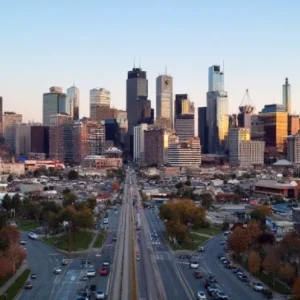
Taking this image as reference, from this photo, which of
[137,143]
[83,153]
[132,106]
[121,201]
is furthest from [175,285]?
[132,106]

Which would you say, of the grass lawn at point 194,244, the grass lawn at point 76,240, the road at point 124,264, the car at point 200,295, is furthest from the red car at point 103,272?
the grass lawn at point 194,244

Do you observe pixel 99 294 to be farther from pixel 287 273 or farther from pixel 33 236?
pixel 33 236

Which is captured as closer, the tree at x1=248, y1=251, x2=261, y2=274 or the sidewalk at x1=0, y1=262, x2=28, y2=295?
the sidewalk at x1=0, y1=262, x2=28, y2=295

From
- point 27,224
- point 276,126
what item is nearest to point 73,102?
point 276,126

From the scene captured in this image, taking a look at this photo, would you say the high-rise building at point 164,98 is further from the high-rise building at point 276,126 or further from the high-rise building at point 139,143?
the high-rise building at point 276,126

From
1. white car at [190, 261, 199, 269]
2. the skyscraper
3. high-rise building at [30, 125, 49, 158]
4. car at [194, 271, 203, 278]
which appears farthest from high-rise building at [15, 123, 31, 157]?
car at [194, 271, 203, 278]

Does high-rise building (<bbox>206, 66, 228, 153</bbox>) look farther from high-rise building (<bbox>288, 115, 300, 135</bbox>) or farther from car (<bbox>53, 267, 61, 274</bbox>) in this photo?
car (<bbox>53, 267, 61, 274</bbox>)

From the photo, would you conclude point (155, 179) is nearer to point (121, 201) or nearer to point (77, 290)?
point (121, 201)
